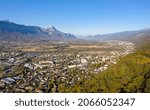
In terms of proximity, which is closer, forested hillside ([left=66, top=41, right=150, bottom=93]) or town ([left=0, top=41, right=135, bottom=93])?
forested hillside ([left=66, top=41, right=150, bottom=93])

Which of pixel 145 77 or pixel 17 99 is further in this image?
pixel 145 77

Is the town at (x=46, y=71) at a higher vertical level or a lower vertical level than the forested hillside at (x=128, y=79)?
lower

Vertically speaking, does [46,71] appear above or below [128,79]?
below

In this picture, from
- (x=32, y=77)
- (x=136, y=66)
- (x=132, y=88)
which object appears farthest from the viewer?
(x=32, y=77)

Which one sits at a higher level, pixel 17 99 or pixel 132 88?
pixel 17 99

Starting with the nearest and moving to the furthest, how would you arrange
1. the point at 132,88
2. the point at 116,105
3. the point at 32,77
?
the point at 116,105, the point at 132,88, the point at 32,77

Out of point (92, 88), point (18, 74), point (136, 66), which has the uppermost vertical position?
point (136, 66)

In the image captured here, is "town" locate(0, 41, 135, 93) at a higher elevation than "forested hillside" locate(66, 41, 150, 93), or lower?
lower

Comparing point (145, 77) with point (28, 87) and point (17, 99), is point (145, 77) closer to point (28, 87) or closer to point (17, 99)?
point (17, 99)

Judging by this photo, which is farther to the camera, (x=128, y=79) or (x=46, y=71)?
(x=46, y=71)

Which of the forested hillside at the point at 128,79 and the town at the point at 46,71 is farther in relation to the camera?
the town at the point at 46,71

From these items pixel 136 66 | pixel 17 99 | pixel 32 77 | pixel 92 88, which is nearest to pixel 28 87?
pixel 32 77
